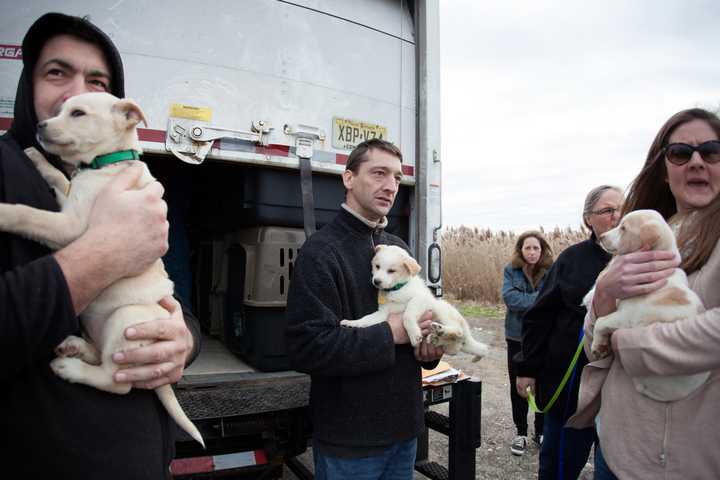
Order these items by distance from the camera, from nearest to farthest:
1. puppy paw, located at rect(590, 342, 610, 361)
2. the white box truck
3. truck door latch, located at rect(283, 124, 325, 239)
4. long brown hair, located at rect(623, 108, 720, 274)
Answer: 1. long brown hair, located at rect(623, 108, 720, 274)
2. puppy paw, located at rect(590, 342, 610, 361)
3. the white box truck
4. truck door latch, located at rect(283, 124, 325, 239)

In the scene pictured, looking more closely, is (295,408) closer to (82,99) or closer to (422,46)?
(82,99)

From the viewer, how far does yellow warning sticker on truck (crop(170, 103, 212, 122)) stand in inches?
110

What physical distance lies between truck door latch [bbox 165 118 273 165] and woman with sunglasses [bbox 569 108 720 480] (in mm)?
2367

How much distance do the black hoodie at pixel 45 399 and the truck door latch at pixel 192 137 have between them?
159 centimetres

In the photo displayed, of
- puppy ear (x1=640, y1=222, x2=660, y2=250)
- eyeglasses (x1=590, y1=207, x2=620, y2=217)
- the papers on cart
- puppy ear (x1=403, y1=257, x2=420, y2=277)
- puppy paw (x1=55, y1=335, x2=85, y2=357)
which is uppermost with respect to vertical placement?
eyeglasses (x1=590, y1=207, x2=620, y2=217)

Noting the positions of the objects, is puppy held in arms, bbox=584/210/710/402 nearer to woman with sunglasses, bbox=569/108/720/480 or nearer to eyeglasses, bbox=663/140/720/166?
woman with sunglasses, bbox=569/108/720/480

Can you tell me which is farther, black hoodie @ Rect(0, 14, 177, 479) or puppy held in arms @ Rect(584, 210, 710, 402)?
puppy held in arms @ Rect(584, 210, 710, 402)

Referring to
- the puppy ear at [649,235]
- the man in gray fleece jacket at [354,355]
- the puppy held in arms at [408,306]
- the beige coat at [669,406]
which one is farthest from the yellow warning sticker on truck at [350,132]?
the beige coat at [669,406]

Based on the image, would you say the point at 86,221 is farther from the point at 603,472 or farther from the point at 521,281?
the point at 521,281

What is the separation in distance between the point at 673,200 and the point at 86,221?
254 centimetres

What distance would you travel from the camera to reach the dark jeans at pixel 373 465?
2158 millimetres

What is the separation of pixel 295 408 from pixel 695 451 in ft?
6.83

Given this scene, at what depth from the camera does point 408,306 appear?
2.44 m

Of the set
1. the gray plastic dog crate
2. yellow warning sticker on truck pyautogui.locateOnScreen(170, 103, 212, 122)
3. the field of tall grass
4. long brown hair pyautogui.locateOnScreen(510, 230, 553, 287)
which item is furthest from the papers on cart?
the field of tall grass
